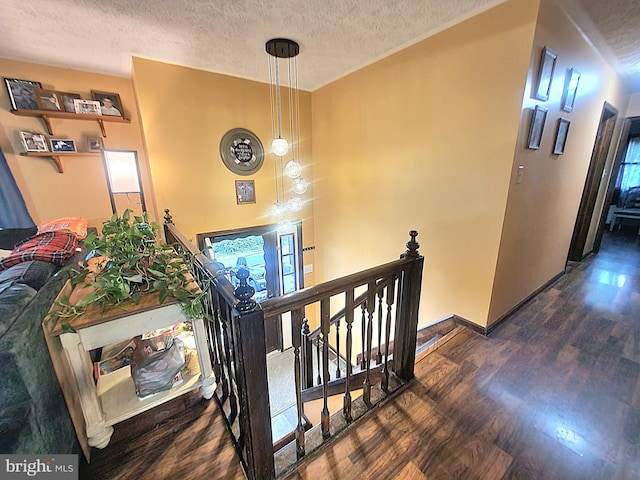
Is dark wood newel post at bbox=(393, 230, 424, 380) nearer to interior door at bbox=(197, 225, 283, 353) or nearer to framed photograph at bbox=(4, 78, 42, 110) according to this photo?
interior door at bbox=(197, 225, 283, 353)

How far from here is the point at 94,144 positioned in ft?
9.48

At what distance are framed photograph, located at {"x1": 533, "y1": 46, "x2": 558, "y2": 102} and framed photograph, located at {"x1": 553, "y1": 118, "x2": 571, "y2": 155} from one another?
46 centimetres

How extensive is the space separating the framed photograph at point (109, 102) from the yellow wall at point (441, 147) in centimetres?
247

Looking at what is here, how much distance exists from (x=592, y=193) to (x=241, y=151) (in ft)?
Result: 15.8

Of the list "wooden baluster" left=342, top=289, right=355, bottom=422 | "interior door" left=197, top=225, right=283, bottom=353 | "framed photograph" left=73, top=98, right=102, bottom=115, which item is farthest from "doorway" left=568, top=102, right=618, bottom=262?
"framed photograph" left=73, top=98, right=102, bottom=115

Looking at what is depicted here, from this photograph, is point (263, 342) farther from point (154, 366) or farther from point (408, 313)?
point (408, 313)

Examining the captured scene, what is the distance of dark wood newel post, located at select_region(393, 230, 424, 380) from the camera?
1518 millimetres

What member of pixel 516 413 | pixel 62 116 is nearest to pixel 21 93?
pixel 62 116

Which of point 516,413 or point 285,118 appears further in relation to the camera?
point 285,118

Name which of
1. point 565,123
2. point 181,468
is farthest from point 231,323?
point 565,123

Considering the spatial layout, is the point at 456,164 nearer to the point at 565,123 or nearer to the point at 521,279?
the point at 565,123

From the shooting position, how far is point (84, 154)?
9.31 ft

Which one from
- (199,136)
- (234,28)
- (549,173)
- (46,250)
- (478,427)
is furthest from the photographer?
(199,136)

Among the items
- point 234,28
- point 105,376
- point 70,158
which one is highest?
point 234,28
